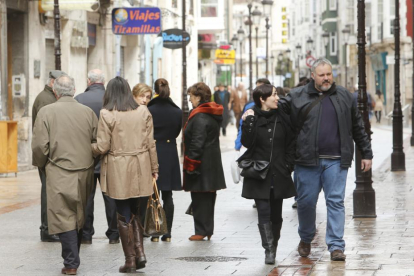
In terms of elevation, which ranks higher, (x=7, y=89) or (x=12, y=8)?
(x=12, y=8)

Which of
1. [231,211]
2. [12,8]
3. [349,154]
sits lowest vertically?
[231,211]

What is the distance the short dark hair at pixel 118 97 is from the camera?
10.1 metres

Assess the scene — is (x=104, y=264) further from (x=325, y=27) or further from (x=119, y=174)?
(x=325, y=27)

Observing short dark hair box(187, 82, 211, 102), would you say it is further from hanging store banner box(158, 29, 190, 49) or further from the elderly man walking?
hanging store banner box(158, 29, 190, 49)

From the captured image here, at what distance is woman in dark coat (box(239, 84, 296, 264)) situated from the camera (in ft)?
34.4

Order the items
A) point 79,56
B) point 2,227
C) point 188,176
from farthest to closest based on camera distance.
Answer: point 79,56 → point 2,227 → point 188,176

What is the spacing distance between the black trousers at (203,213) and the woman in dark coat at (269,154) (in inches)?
74.1

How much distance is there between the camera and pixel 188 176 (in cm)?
1256

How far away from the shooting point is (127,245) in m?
10.0

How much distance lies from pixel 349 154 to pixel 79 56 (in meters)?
18.0

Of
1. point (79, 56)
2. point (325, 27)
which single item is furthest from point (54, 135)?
point (325, 27)

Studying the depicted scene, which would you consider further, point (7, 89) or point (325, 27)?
point (325, 27)

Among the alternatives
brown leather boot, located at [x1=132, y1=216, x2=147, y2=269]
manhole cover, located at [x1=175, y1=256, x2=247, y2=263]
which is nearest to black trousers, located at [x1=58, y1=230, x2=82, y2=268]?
brown leather boot, located at [x1=132, y1=216, x2=147, y2=269]

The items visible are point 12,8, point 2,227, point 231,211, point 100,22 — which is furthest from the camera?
point 100,22
